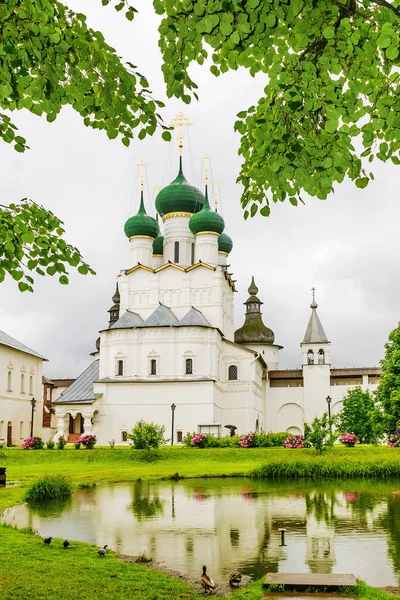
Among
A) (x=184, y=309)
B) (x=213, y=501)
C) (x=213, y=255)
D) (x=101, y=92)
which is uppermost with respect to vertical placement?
(x=213, y=255)

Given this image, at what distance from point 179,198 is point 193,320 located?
10272 millimetres

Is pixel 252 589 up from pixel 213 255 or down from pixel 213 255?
down

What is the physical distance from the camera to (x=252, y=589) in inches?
262

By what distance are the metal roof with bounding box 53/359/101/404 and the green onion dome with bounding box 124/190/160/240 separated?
36.0 ft

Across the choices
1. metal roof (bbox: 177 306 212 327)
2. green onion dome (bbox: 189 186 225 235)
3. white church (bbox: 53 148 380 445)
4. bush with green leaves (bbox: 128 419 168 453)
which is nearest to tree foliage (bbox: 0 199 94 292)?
bush with green leaves (bbox: 128 419 168 453)

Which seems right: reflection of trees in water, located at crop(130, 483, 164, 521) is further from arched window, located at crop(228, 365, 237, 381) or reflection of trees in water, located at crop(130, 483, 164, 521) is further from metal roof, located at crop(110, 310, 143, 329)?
arched window, located at crop(228, 365, 237, 381)

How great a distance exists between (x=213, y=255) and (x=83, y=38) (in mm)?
42300

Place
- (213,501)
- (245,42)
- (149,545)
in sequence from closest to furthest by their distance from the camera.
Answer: (245,42) < (149,545) < (213,501)

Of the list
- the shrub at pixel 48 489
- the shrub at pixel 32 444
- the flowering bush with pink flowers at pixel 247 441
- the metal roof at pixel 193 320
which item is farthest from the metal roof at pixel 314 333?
the shrub at pixel 48 489

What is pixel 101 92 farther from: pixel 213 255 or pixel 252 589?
pixel 213 255

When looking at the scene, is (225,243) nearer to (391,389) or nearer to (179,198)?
(179,198)

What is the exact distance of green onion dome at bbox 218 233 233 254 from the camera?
2168 inches

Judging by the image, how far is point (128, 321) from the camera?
45500 millimetres

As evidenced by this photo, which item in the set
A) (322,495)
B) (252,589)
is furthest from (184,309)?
(252,589)
